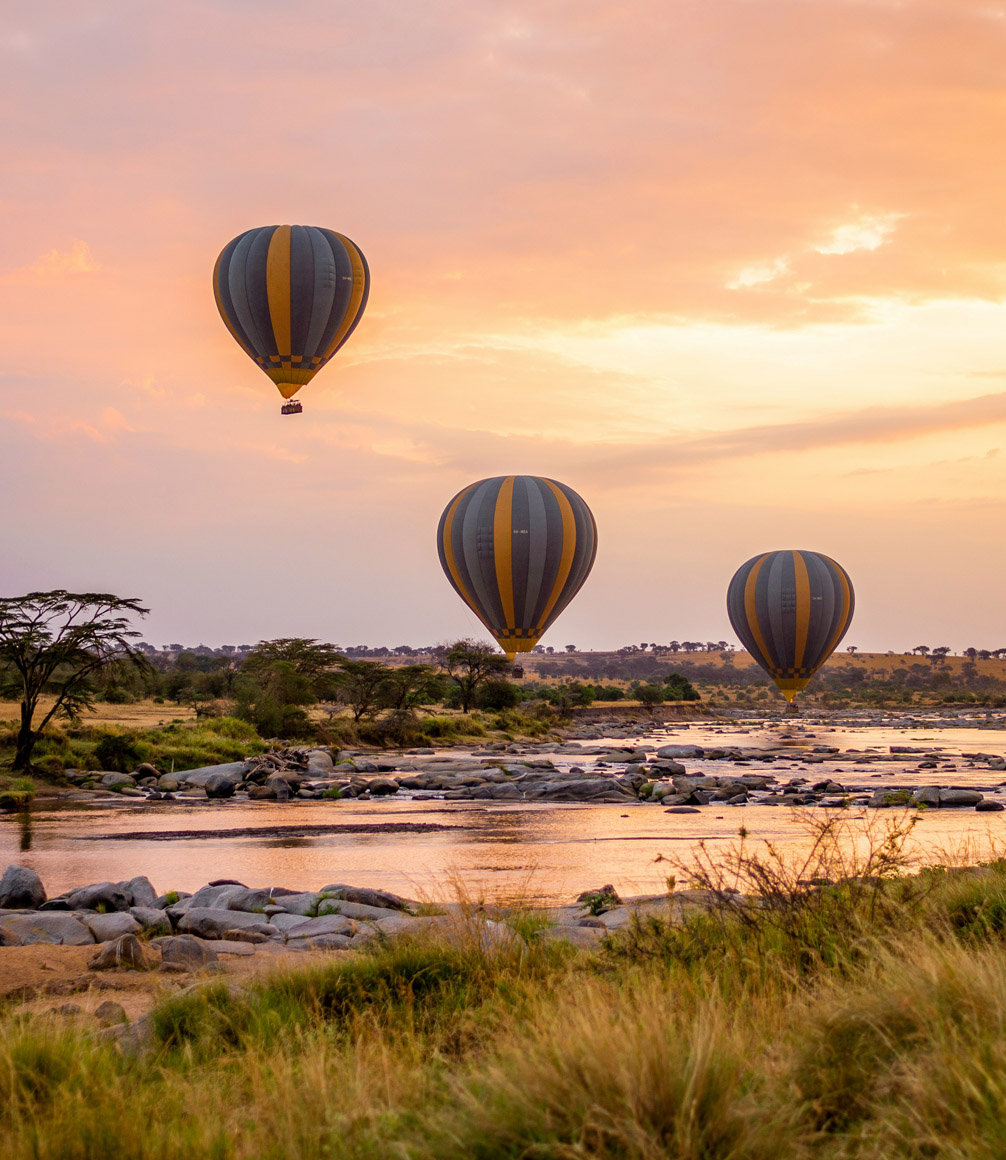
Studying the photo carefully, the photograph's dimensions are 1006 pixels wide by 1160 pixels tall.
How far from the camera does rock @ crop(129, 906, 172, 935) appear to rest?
457 inches

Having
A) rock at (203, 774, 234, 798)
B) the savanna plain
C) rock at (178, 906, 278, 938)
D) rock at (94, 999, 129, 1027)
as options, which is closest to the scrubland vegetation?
the savanna plain

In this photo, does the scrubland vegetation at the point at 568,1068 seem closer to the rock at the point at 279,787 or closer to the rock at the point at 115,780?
the rock at the point at 279,787

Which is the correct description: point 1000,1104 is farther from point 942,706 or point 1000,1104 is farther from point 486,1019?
point 942,706

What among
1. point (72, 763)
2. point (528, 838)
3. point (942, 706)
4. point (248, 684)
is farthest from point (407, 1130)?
point (942, 706)

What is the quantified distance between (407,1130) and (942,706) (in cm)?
11695

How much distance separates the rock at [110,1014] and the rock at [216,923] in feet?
11.9

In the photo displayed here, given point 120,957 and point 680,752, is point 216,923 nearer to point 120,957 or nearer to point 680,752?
point 120,957

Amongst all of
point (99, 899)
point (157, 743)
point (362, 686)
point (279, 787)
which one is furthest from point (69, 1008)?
point (362, 686)

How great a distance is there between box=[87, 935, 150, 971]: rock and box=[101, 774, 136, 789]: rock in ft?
70.0

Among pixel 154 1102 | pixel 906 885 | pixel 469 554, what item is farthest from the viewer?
pixel 469 554

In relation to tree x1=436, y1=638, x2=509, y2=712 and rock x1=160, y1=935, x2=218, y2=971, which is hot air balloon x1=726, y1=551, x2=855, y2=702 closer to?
tree x1=436, y1=638, x2=509, y2=712

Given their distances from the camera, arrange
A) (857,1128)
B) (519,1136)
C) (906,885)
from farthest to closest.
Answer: (906,885) < (857,1128) < (519,1136)

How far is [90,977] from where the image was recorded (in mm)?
9211

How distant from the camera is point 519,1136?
4.15 metres
